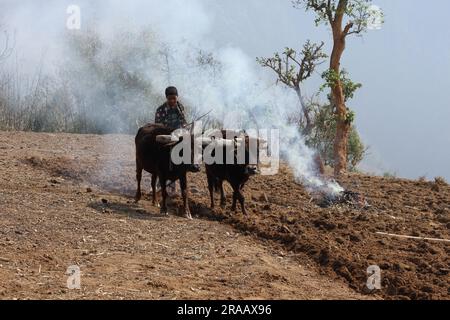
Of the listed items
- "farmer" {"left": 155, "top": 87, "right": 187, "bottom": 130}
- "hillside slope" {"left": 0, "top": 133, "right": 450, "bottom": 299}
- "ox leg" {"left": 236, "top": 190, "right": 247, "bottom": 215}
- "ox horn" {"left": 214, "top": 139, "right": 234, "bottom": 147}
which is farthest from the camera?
"farmer" {"left": 155, "top": 87, "right": 187, "bottom": 130}

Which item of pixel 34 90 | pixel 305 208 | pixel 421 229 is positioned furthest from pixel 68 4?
pixel 421 229

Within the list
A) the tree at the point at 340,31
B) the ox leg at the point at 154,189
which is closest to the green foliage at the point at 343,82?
the tree at the point at 340,31

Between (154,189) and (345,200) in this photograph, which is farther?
(345,200)

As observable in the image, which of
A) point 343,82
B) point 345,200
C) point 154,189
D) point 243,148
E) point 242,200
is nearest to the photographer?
point 242,200

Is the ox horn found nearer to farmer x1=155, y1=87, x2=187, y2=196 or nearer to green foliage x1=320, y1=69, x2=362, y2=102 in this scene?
farmer x1=155, y1=87, x2=187, y2=196

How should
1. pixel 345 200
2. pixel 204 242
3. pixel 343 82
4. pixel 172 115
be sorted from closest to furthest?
pixel 204 242
pixel 172 115
pixel 345 200
pixel 343 82

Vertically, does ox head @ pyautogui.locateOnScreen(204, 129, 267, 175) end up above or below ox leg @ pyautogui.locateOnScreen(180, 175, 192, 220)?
above

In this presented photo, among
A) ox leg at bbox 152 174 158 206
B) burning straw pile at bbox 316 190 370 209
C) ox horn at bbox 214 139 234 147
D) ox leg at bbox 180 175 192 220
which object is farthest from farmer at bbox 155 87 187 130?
burning straw pile at bbox 316 190 370 209

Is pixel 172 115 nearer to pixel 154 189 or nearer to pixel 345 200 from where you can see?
pixel 154 189

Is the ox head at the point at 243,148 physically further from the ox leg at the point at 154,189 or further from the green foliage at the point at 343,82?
the green foliage at the point at 343,82

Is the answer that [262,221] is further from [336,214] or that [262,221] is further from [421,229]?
[421,229]

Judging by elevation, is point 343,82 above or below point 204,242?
above

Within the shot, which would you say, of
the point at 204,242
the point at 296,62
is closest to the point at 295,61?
the point at 296,62

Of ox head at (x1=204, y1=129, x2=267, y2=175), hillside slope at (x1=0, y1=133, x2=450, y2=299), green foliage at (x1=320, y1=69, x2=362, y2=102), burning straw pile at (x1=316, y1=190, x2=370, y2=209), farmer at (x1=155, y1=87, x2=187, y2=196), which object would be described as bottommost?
hillside slope at (x1=0, y1=133, x2=450, y2=299)
